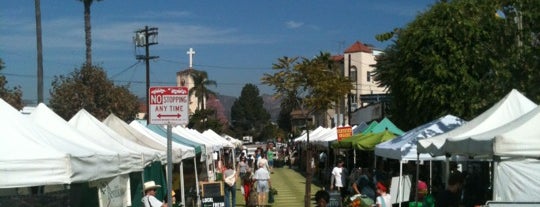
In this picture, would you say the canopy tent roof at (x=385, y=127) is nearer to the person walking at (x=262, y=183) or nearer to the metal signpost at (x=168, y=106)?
the person walking at (x=262, y=183)

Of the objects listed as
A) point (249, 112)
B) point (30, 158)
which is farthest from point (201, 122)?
point (30, 158)

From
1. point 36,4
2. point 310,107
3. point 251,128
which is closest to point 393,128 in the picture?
point 310,107

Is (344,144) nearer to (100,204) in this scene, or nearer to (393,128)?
(393,128)

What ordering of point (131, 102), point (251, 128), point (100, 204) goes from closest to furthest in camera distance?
point (100, 204), point (131, 102), point (251, 128)

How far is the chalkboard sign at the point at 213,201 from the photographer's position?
2234cm

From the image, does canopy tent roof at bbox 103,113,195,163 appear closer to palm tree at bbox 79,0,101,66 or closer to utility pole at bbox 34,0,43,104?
utility pole at bbox 34,0,43,104

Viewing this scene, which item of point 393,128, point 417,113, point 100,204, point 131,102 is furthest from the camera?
point 131,102

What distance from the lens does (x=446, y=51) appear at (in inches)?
1147

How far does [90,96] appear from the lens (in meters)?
45.8

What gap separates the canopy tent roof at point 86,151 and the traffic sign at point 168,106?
0.97 meters

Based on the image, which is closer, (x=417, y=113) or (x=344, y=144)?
(x=344, y=144)

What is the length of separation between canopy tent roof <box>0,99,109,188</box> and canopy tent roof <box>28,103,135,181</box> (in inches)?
3.0

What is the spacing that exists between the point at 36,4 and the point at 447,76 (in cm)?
1692

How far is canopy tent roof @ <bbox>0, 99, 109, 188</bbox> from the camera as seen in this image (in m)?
8.42
